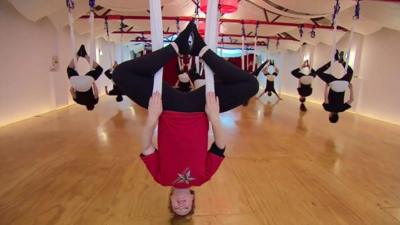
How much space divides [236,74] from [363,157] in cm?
281

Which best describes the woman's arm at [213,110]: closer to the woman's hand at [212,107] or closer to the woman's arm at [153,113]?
the woman's hand at [212,107]

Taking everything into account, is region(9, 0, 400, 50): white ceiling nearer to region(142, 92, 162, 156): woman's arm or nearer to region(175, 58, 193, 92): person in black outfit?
region(175, 58, 193, 92): person in black outfit

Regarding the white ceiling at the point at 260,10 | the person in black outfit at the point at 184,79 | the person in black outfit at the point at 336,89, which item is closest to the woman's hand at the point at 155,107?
the person in black outfit at the point at 336,89

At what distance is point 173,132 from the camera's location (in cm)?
165

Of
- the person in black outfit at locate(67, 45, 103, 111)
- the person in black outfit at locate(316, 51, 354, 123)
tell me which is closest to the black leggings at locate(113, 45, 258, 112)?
the person in black outfit at locate(67, 45, 103, 111)

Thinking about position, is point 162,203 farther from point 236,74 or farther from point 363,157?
point 363,157

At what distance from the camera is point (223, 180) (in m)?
2.75

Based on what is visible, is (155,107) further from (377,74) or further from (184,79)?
(377,74)

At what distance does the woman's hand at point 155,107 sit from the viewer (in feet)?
5.32

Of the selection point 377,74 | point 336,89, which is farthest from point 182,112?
point 377,74

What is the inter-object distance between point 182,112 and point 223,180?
1.29 metres

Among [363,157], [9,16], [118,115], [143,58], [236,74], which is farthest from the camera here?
[118,115]

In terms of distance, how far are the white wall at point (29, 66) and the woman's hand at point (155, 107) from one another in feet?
15.3

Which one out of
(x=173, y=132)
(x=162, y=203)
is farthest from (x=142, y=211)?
(x=173, y=132)
